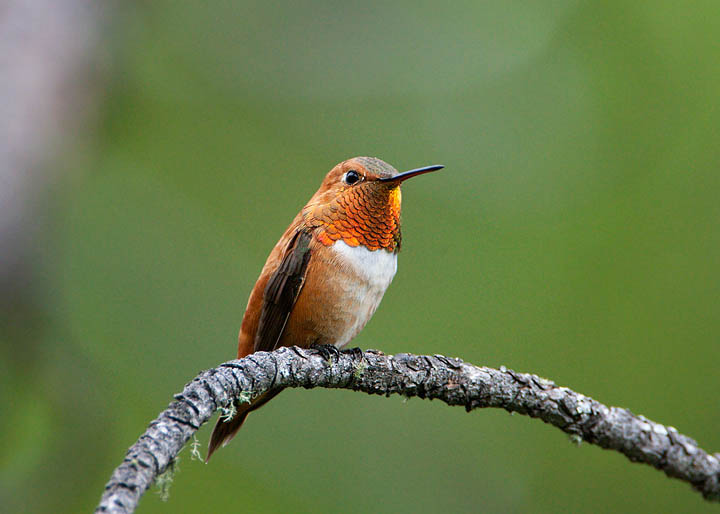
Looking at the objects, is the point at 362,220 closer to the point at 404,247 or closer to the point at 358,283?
the point at 358,283

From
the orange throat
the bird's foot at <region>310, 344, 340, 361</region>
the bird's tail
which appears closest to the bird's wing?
the orange throat

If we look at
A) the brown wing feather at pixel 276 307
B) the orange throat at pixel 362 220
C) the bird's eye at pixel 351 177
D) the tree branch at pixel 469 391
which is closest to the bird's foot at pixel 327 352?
the tree branch at pixel 469 391

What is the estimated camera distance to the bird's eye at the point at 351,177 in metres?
3.54

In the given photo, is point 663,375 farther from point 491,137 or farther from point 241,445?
point 491,137

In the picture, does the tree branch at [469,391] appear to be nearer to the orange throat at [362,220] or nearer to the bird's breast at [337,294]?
the bird's breast at [337,294]

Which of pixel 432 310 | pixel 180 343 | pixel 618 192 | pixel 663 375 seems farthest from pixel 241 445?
pixel 618 192

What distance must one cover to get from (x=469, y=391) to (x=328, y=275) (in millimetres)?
1006

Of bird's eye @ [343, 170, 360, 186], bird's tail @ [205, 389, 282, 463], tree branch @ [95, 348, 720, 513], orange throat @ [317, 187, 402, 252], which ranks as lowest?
bird's tail @ [205, 389, 282, 463]

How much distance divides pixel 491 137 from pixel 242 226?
3.20 metres

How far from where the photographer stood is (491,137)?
308 inches

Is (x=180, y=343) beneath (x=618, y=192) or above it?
beneath

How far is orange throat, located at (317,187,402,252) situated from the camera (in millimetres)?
3260

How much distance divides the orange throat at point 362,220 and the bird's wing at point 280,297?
16 cm

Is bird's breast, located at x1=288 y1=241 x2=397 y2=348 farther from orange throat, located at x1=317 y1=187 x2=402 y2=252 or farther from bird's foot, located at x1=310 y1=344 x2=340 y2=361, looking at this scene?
bird's foot, located at x1=310 y1=344 x2=340 y2=361
